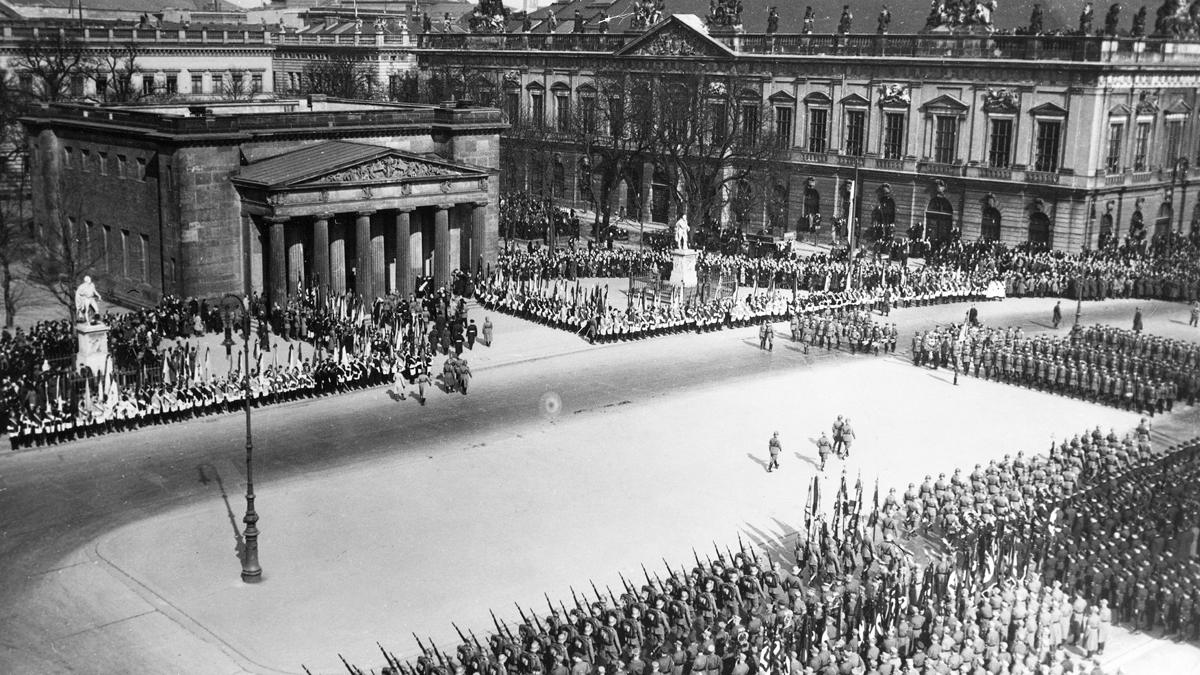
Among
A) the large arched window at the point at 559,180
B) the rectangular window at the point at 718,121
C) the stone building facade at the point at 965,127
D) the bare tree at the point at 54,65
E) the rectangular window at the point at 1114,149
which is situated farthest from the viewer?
the large arched window at the point at 559,180

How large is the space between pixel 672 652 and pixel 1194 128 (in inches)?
2381

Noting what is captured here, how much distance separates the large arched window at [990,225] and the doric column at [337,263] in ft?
119

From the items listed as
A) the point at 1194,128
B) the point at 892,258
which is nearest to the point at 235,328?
the point at 892,258

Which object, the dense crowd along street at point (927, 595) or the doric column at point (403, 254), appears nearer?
the dense crowd along street at point (927, 595)

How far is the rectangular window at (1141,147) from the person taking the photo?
66.9m

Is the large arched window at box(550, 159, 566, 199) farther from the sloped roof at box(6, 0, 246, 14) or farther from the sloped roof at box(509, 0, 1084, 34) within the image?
the sloped roof at box(6, 0, 246, 14)

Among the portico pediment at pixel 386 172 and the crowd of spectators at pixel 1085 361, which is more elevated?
the portico pediment at pixel 386 172

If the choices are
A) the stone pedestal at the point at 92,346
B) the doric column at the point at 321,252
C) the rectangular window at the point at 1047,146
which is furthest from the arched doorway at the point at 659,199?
the stone pedestal at the point at 92,346

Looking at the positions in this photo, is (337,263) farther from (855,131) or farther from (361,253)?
(855,131)

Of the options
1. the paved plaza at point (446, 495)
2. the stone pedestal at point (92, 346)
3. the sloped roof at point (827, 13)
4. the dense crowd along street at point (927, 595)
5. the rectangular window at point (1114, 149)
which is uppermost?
the sloped roof at point (827, 13)

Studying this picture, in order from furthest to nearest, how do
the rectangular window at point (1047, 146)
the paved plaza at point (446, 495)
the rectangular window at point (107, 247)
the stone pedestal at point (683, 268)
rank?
the rectangular window at point (1047, 146) < the stone pedestal at point (683, 268) < the rectangular window at point (107, 247) < the paved plaza at point (446, 495)

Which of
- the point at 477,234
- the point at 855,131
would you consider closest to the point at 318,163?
the point at 477,234

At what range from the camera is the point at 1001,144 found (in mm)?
68562

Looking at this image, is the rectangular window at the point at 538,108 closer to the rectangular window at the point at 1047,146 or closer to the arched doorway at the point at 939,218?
the arched doorway at the point at 939,218
